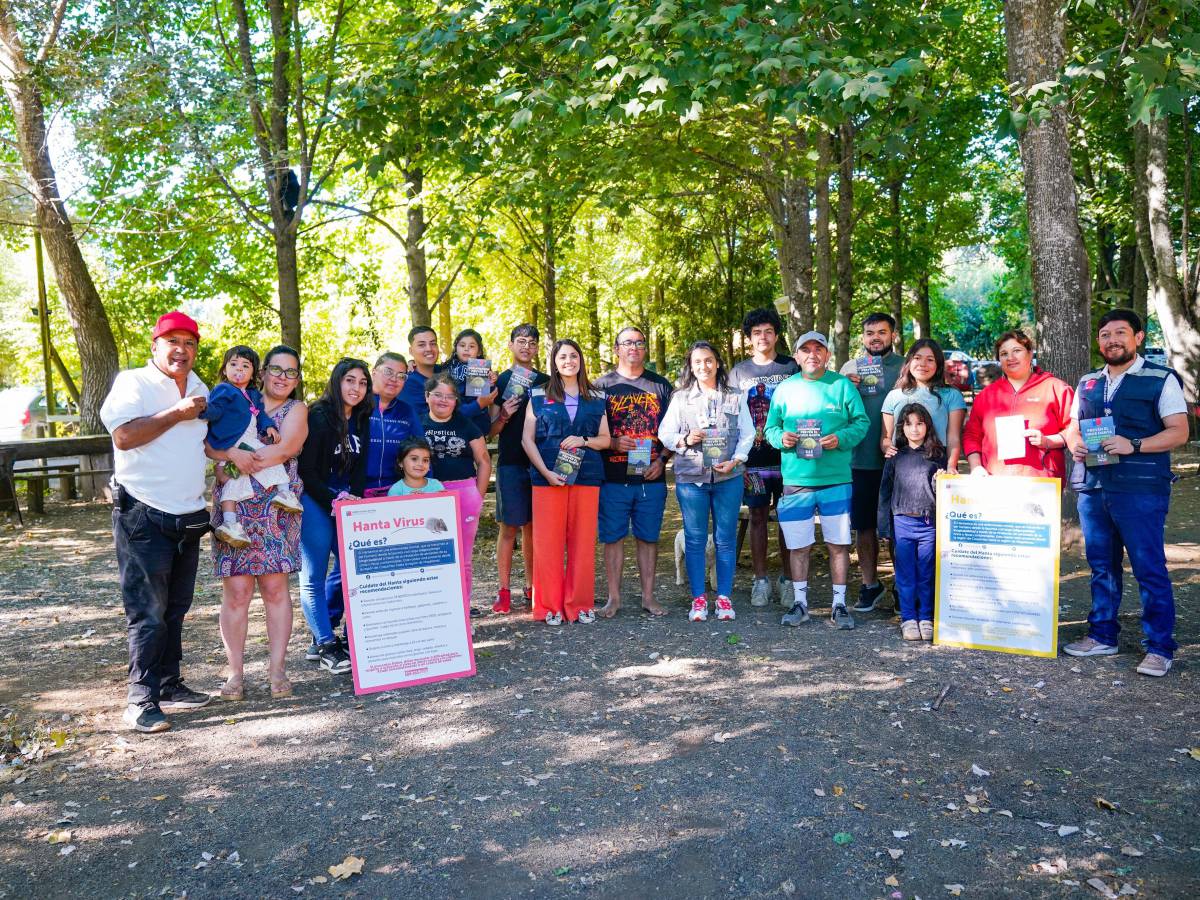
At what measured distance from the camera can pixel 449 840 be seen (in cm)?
383

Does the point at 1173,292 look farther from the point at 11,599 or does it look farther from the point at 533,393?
the point at 11,599

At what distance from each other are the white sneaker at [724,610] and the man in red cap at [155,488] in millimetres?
3626

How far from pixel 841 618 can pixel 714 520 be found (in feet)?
3.68

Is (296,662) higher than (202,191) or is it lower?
lower

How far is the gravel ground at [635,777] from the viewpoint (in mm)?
3564

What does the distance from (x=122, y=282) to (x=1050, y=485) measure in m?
21.5

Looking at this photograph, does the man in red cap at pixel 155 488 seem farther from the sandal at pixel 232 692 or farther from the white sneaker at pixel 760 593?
the white sneaker at pixel 760 593

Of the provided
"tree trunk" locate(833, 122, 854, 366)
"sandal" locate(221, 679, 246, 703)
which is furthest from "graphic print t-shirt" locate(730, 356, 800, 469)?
Answer: "tree trunk" locate(833, 122, 854, 366)

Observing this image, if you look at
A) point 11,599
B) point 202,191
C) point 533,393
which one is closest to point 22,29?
point 202,191

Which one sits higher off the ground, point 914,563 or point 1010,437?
point 1010,437

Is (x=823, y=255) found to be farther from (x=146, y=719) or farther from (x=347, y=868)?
(x=347, y=868)

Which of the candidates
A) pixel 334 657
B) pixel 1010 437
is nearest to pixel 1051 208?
pixel 1010 437

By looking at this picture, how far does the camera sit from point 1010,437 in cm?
619

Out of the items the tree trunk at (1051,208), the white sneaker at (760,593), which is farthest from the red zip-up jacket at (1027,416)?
the tree trunk at (1051,208)
